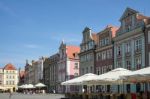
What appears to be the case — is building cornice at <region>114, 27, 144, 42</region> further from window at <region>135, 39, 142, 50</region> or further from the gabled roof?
the gabled roof

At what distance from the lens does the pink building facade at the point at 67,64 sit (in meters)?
85.4

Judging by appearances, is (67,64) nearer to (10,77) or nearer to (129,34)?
(129,34)

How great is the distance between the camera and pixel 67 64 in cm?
8531

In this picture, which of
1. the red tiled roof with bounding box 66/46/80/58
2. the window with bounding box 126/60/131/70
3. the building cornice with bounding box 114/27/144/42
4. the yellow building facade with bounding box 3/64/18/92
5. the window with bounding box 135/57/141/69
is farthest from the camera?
the yellow building facade with bounding box 3/64/18/92

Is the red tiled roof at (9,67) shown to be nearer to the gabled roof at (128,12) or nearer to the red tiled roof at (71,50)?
the red tiled roof at (71,50)

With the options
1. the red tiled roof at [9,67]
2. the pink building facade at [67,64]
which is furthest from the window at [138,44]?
the red tiled roof at [9,67]

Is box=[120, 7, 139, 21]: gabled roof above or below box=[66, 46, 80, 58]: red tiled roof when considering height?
above

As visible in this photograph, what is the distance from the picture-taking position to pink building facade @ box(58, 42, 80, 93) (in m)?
85.4

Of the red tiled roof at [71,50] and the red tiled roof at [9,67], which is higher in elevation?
the red tiled roof at [71,50]

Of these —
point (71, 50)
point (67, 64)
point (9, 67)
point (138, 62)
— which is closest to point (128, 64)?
point (138, 62)

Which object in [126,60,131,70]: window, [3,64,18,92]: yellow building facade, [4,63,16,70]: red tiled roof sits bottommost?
[3,64,18,92]: yellow building facade

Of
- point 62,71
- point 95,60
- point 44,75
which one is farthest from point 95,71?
point 44,75

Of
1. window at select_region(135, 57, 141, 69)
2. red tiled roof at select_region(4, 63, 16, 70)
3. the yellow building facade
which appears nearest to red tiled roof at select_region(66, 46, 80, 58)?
window at select_region(135, 57, 141, 69)

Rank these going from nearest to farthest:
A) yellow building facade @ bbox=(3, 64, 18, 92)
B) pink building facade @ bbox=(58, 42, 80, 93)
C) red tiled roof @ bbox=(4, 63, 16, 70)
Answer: pink building facade @ bbox=(58, 42, 80, 93) → yellow building facade @ bbox=(3, 64, 18, 92) → red tiled roof @ bbox=(4, 63, 16, 70)
